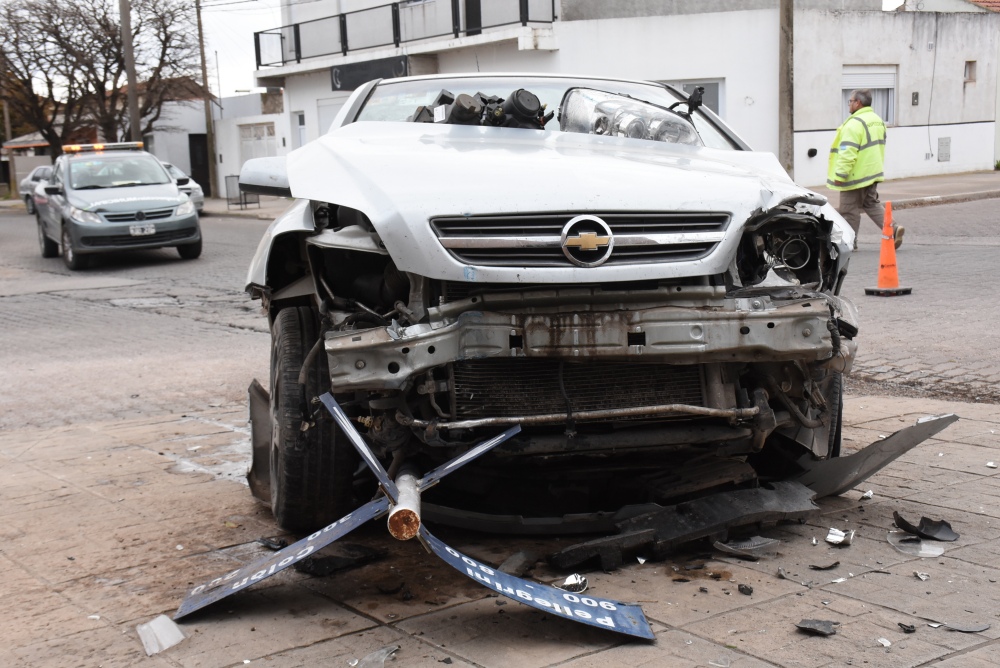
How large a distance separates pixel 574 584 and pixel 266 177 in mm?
2050

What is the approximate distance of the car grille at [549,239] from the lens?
3596 mm

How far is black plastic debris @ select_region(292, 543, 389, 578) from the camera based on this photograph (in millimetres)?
3969

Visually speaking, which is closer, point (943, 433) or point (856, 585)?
point (856, 585)

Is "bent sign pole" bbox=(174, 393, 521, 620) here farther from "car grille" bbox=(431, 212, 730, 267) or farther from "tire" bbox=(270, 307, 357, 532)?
"car grille" bbox=(431, 212, 730, 267)

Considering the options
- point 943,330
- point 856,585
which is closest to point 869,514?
point 856,585

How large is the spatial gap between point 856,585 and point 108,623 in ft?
7.67

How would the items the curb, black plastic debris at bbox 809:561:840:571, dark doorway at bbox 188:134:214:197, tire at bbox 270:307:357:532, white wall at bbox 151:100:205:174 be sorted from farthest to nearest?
dark doorway at bbox 188:134:214:197, white wall at bbox 151:100:205:174, the curb, tire at bbox 270:307:357:532, black plastic debris at bbox 809:561:840:571

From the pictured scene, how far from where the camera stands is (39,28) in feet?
121

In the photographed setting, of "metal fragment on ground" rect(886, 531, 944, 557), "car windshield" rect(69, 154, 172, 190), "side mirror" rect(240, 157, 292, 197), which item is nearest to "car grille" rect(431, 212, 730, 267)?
"side mirror" rect(240, 157, 292, 197)

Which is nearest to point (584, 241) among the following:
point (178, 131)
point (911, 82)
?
point (911, 82)

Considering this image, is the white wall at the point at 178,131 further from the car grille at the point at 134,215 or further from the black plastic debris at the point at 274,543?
the black plastic debris at the point at 274,543

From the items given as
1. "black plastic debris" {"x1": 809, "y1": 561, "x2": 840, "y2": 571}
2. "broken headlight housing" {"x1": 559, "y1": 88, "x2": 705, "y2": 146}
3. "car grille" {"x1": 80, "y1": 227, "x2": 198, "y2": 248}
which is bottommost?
"black plastic debris" {"x1": 809, "y1": 561, "x2": 840, "y2": 571}

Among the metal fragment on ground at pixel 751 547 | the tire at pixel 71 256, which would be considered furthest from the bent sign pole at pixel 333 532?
the tire at pixel 71 256

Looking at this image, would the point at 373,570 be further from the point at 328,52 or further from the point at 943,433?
the point at 328,52
